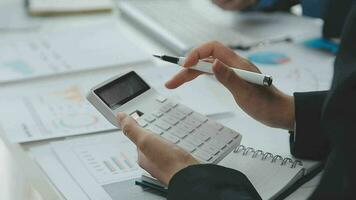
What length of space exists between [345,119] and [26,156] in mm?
466

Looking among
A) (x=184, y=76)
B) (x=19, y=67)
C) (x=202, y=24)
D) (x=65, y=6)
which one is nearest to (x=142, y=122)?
(x=184, y=76)

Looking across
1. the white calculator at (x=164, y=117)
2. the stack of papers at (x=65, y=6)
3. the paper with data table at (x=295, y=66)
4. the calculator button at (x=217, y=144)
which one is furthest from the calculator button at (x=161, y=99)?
the stack of papers at (x=65, y=6)

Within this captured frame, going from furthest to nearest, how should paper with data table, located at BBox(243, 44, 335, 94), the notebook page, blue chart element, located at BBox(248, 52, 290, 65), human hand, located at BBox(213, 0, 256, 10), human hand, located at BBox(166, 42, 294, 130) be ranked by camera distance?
human hand, located at BBox(213, 0, 256, 10)
blue chart element, located at BBox(248, 52, 290, 65)
paper with data table, located at BBox(243, 44, 335, 94)
human hand, located at BBox(166, 42, 294, 130)
the notebook page

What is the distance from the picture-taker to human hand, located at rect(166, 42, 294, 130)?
0.92m

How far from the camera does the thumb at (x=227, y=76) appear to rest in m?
0.85

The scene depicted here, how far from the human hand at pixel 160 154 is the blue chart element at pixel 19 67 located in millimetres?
463

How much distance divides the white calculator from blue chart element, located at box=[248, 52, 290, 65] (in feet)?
1.36

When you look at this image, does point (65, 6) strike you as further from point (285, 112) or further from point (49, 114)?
point (285, 112)

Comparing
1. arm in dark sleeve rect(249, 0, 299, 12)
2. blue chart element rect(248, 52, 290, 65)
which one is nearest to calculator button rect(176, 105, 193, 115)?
blue chart element rect(248, 52, 290, 65)

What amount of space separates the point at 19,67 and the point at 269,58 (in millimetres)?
507

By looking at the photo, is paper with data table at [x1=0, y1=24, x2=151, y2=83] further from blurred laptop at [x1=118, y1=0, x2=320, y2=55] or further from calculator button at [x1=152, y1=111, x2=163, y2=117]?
calculator button at [x1=152, y1=111, x2=163, y2=117]

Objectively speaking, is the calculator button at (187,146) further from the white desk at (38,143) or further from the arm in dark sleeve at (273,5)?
the arm in dark sleeve at (273,5)

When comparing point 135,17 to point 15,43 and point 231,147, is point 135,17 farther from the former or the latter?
point 231,147

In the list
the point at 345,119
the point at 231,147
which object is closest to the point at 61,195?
the point at 231,147
